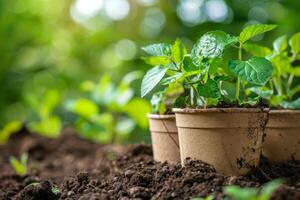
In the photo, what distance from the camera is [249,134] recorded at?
1.41 m

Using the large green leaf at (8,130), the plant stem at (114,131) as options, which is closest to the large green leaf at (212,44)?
the plant stem at (114,131)

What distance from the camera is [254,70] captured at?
1.32 m

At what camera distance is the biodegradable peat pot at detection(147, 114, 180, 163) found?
171cm

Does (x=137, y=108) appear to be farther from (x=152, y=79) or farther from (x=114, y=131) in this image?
(x=152, y=79)

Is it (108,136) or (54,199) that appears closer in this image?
(54,199)

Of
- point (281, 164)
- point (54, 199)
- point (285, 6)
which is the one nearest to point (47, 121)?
point (54, 199)

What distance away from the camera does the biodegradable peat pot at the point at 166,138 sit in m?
1.71

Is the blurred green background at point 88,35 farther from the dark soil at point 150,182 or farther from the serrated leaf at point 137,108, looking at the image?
the dark soil at point 150,182

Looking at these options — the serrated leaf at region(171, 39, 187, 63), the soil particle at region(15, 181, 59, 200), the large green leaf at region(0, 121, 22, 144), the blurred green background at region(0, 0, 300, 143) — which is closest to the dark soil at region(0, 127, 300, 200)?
the soil particle at region(15, 181, 59, 200)

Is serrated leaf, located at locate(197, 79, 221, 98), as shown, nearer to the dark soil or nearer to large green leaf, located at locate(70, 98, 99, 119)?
the dark soil

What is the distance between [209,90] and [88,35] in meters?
4.76

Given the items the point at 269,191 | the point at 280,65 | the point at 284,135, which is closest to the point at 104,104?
the point at 280,65

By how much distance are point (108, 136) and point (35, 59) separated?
229 cm

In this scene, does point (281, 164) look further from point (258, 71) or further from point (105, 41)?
point (105, 41)
